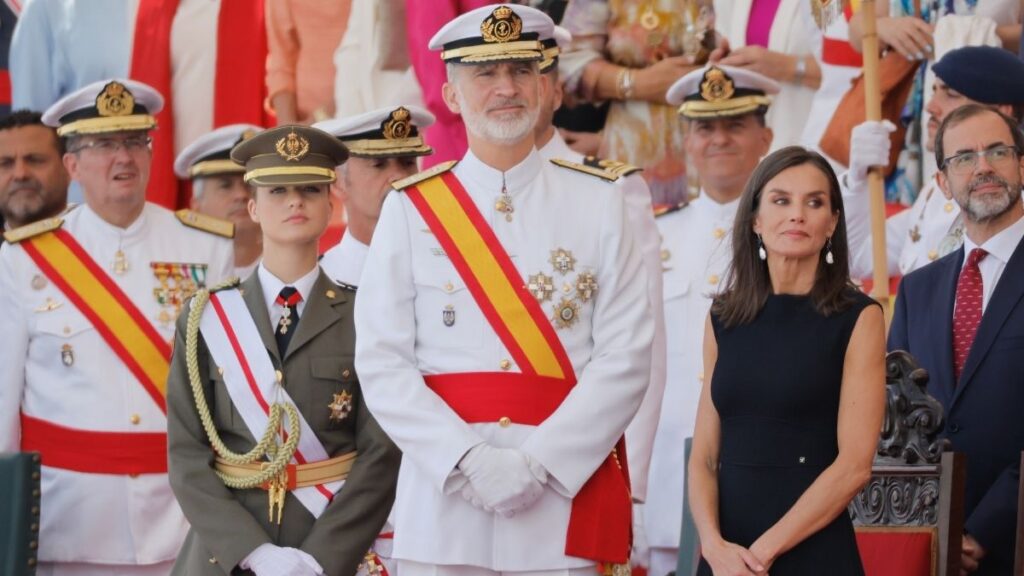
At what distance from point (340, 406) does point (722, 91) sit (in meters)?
2.38

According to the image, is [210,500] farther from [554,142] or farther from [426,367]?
[554,142]

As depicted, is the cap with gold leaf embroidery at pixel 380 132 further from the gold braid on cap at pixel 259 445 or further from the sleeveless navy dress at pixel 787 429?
the sleeveless navy dress at pixel 787 429

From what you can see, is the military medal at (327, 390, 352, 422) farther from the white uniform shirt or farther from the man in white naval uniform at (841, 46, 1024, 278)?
the man in white naval uniform at (841, 46, 1024, 278)

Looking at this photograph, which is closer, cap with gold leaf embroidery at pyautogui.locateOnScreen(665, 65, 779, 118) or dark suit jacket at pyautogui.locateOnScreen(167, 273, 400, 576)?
dark suit jacket at pyautogui.locateOnScreen(167, 273, 400, 576)

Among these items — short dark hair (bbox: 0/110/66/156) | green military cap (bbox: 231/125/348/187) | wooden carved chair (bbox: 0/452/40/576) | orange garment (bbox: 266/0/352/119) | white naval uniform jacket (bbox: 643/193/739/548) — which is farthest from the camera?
orange garment (bbox: 266/0/352/119)

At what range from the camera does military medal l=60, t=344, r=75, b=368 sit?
6652 mm

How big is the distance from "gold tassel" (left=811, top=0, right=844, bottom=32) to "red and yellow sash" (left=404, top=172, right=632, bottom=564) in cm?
220

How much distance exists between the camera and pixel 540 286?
514 cm

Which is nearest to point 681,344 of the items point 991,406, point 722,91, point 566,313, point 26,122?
point 722,91

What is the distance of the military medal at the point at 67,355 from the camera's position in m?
6.65

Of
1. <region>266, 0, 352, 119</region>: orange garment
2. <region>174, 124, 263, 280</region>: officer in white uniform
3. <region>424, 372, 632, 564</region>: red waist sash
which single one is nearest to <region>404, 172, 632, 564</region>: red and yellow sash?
<region>424, 372, 632, 564</region>: red waist sash

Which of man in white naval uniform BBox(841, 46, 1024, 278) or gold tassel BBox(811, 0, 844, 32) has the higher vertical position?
gold tassel BBox(811, 0, 844, 32)

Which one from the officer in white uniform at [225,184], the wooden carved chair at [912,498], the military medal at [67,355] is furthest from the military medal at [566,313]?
the officer in white uniform at [225,184]

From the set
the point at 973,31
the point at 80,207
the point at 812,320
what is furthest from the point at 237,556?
the point at 973,31
